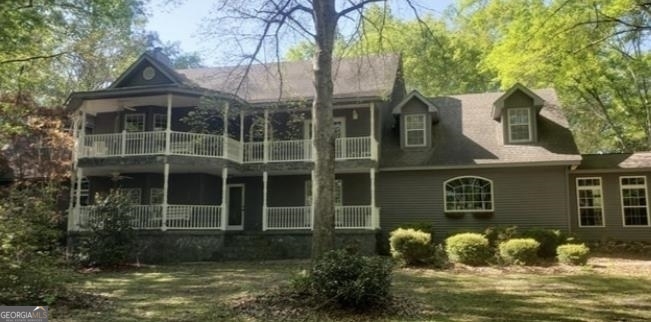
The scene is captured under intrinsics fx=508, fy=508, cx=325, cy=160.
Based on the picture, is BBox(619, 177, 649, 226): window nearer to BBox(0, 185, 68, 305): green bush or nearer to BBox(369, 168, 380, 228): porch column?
BBox(369, 168, 380, 228): porch column

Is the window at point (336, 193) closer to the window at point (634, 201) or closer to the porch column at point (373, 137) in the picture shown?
the porch column at point (373, 137)

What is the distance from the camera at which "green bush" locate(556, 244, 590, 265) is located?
1377 cm

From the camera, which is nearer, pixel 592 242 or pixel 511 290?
pixel 511 290

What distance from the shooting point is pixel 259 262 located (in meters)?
16.3

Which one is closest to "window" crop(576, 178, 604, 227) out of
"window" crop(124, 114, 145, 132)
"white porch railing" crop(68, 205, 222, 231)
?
"white porch railing" crop(68, 205, 222, 231)

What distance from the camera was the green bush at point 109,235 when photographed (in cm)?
1514

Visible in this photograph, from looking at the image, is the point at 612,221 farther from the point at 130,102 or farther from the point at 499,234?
the point at 130,102

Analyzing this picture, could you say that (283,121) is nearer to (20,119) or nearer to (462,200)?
(462,200)

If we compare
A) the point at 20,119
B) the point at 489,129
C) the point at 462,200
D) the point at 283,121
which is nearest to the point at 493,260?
the point at 462,200

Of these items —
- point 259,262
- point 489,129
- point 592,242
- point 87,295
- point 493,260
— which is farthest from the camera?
point 489,129

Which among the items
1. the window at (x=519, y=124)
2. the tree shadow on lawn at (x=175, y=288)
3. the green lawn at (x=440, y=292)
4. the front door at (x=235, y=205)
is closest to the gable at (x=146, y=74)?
the front door at (x=235, y=205)

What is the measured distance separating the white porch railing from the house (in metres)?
0.05

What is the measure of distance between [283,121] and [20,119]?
9319mm

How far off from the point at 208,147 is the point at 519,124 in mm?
11318
